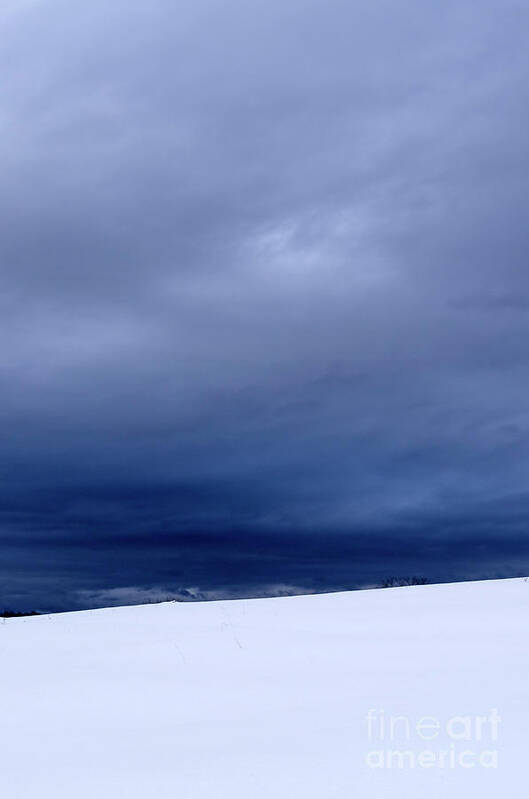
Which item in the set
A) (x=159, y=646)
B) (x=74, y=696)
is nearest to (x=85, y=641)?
(x=159, y=646)

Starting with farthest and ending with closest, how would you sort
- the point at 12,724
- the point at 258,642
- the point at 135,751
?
the point at 258,642 < the point at 12,724 < the point at 135,751

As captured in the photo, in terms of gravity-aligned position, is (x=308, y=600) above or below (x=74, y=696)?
above

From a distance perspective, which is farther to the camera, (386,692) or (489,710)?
(386,692)

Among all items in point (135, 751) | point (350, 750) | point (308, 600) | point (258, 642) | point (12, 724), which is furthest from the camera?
point (308, 600)

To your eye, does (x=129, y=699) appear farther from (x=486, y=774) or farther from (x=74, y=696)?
(x=486, y=774)

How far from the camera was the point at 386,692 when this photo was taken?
6.04 metres

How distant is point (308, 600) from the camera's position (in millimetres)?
14922

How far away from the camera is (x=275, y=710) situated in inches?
227

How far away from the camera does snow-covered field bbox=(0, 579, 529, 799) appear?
165 inches

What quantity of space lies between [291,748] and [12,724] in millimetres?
2258

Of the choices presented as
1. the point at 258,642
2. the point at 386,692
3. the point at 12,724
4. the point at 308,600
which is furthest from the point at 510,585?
the point at 12,724

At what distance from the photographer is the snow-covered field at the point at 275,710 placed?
4.19m


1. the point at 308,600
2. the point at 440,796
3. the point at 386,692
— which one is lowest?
the point at 440,796

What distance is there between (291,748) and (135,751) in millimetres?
909
